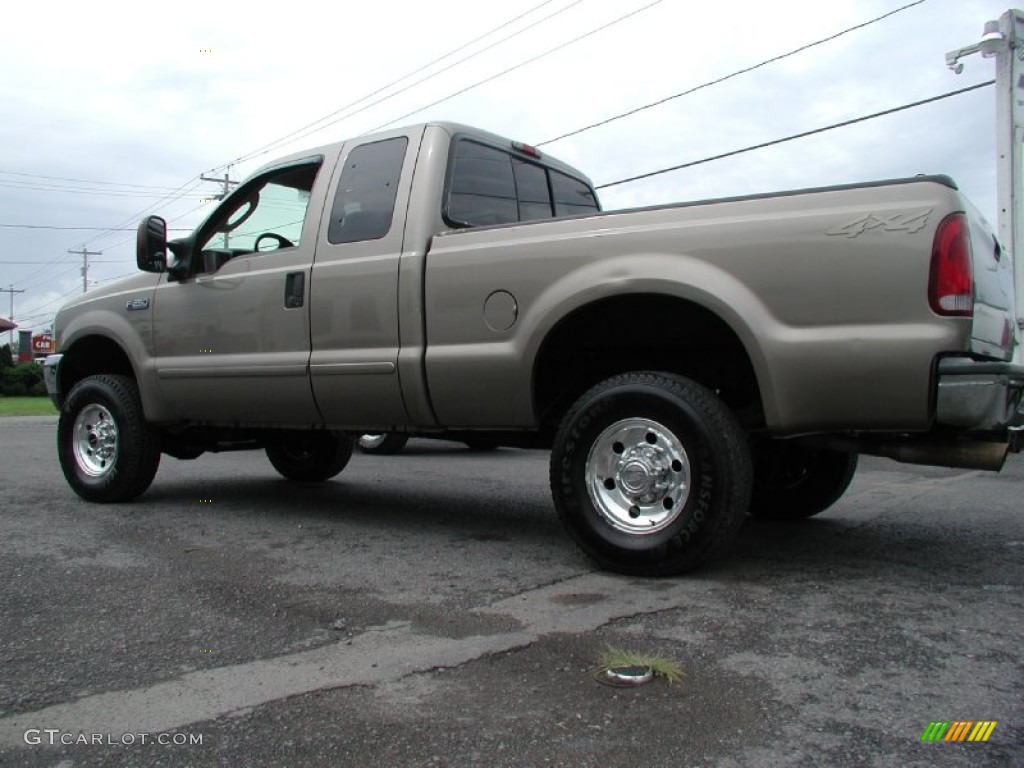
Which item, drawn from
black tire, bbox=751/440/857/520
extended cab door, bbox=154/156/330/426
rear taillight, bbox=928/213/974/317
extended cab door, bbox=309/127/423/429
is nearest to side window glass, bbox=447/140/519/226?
extended cab door, bbox=309/127/423/429

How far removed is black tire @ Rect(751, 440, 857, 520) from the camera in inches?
188

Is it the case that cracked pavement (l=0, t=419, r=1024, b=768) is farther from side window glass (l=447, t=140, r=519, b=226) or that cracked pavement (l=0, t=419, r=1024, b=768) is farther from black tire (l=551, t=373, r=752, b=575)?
side window glass (l=447, t=140, r=519, b=226)

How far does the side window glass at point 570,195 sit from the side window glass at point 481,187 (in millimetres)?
502

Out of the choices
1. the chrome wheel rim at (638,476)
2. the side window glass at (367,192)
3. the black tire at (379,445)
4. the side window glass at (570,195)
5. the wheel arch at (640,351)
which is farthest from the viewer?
the black tire at (379,445)

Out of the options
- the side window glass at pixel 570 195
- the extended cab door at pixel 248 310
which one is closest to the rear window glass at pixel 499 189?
the side window glass at pixel 570 195

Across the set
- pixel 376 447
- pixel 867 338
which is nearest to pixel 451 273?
pixel 867 338

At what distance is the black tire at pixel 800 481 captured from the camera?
4.78 m

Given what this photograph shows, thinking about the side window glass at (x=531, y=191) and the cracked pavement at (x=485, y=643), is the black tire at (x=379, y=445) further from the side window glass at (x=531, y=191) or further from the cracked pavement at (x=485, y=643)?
the side window glass at (x=531, y=191)

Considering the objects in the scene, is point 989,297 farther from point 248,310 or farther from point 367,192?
point 248,310

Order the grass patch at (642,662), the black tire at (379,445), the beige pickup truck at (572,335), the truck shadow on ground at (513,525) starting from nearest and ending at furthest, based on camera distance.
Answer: the grass patch at (642,662) < the beige pickup truck at (572,335) < the truck shadow on ground at (513,525) < the black tire at (379,445)

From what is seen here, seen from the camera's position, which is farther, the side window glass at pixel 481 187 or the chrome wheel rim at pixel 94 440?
the chrome wheel rim at pixel 94 440

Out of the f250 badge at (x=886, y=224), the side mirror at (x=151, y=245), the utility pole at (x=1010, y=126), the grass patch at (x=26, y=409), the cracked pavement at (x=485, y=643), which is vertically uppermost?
the utility pole at (x=1010, y=126)

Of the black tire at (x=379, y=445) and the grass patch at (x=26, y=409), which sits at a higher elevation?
the black tire at (x=379, y=445)

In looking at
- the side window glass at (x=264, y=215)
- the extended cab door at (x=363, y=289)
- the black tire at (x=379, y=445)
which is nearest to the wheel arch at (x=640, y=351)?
the extended cab door at (x=363, y=289)
